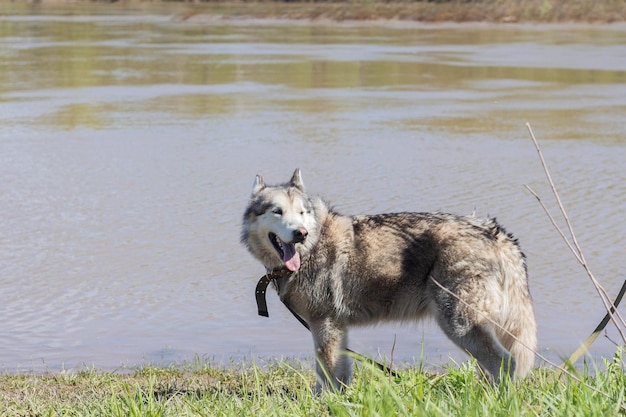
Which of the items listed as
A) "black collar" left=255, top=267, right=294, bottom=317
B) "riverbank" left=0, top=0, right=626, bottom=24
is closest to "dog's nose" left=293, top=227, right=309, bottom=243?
"black collar" left=255, top=267, right=294, bottom=317

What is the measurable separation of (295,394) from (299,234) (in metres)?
0.92

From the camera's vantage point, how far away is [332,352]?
6.19 m

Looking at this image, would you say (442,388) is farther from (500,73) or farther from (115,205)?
(500,73)

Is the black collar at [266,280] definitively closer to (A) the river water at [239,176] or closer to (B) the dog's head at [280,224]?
(B) the dog's head at [280,224]

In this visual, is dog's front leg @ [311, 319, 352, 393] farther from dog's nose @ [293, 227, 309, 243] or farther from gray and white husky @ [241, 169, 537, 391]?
dog's nose @ [293, 227, 309, 243]

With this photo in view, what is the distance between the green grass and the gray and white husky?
0.25m

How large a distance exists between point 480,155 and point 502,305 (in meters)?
9.09

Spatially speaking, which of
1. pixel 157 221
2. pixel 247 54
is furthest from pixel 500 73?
pixel 157 221

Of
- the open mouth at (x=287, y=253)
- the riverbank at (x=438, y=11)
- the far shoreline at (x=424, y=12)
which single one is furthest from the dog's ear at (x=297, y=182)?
the riverbank at (x=438, y=11)

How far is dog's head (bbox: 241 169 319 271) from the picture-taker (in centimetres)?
618

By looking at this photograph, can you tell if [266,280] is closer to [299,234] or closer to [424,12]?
[299,234]

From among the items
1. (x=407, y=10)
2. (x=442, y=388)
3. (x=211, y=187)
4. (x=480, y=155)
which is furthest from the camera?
(x=407, y=10)

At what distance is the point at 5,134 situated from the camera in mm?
16984

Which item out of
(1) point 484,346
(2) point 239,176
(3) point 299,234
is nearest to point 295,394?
(3) point 299,234
